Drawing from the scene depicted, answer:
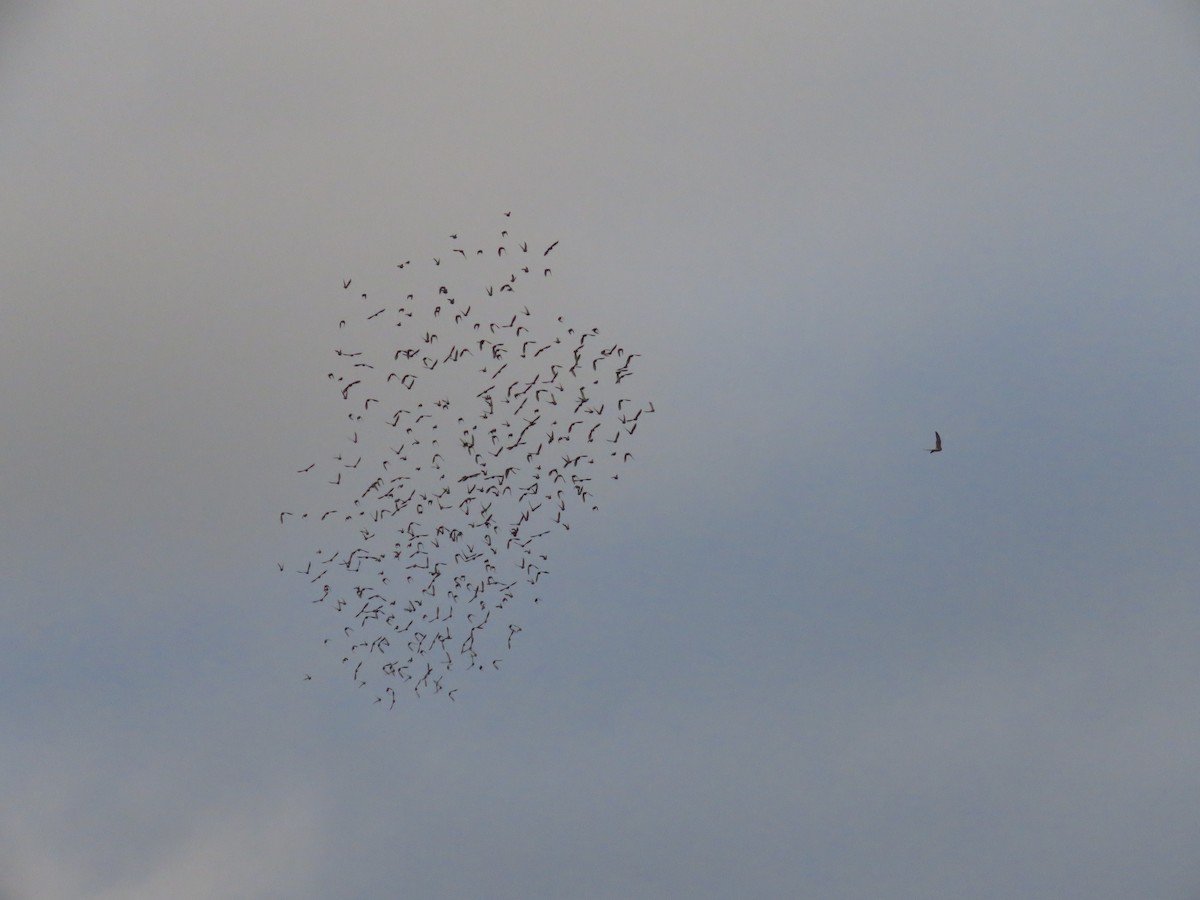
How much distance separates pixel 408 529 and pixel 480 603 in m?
5.54

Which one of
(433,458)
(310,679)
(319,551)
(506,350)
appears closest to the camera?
(506,350)

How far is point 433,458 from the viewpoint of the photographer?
55.0 m

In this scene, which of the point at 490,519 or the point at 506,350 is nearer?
the point at 506,350

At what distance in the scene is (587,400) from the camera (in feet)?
174

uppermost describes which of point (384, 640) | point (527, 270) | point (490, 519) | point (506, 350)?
point (527, 270)

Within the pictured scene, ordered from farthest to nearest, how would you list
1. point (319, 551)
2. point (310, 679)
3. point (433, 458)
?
point (310, 679)
point (319, 551)
point (433, 458)

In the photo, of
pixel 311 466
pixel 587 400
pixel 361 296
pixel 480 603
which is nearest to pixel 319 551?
pixel 311 466

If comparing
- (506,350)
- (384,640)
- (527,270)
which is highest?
(527,270)

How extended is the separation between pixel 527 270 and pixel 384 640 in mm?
19818

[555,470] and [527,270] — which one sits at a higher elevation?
[527,270]

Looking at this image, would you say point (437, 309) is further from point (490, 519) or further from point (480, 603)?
point (480, 603)

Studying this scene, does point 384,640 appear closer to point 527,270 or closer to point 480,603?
point 480,603

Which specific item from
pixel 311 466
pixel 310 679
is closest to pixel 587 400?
pixel 311 466

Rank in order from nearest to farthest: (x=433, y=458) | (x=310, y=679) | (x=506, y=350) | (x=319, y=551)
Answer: (x=506, y=350) < (x=433, y=458) < (x=319, y=551) < (x=310, y=679)
